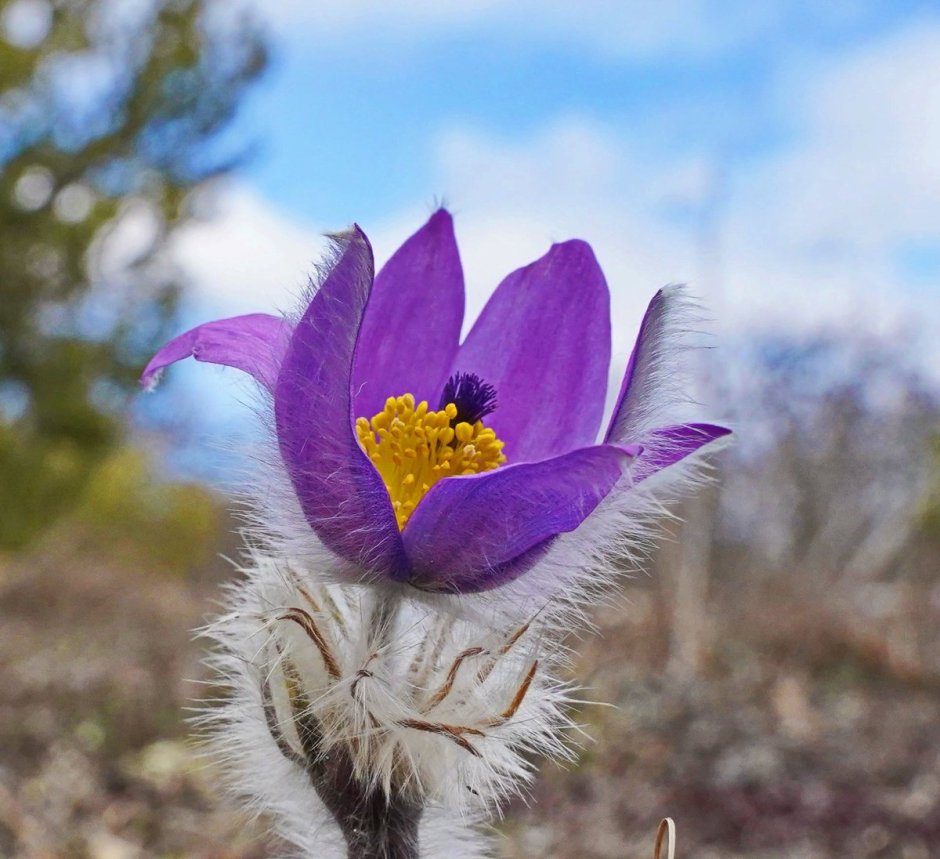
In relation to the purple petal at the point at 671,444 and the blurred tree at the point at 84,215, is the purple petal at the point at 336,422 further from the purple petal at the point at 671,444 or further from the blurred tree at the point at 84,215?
the blurred tree at the point at 84,215

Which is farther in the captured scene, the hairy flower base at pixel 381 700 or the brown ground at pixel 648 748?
the brown ground at pixel 648 748

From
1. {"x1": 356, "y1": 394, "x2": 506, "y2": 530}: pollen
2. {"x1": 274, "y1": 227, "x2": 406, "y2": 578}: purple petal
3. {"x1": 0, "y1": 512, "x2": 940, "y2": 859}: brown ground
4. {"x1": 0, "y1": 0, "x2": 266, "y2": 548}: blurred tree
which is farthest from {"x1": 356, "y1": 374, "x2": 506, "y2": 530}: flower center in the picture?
{"x1": 0, "y1": 0, "x2": 266, "y2": 548}: blurred tree

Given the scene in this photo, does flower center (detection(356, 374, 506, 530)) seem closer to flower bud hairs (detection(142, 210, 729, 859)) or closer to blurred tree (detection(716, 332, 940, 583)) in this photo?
flower bud hairs (detection(142, 210, 729, 859))

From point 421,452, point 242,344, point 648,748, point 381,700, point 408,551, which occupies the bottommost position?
point 648,748

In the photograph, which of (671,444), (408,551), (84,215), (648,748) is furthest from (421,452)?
(84,215)

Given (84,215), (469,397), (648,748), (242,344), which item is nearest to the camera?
(242,344)

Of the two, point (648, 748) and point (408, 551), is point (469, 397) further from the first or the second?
point (648, 748)

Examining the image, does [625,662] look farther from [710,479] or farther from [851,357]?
[851,357]

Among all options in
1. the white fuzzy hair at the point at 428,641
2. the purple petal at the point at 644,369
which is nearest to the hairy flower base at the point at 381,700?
the white fuzzy hair at the point at 428,641
